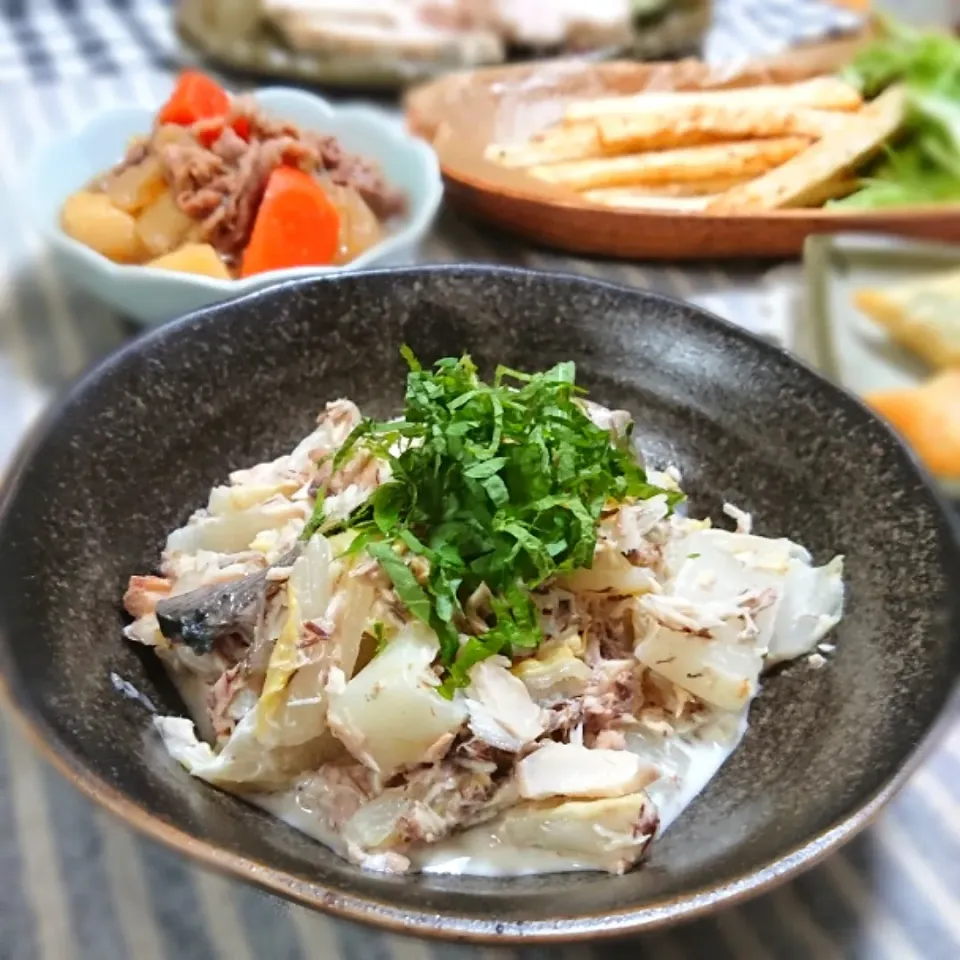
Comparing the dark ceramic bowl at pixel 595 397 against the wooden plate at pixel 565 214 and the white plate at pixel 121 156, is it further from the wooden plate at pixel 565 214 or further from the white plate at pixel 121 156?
the wooden plate at pixel 565 214

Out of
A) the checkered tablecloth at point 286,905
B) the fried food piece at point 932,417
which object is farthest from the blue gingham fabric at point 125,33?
the checkered tablecloth at point 286,905

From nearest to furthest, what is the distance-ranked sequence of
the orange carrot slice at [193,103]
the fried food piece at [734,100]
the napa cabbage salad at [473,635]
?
1. the napa cabbage salad at [473,635]
2. the orange carrot slice at [193,103]
3. the fried food piece at [734,100]

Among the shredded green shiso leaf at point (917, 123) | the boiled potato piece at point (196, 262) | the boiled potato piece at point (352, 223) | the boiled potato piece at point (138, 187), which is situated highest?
the boiled potato piece at point (138, 187)

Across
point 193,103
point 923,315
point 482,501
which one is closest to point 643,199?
point 923,315

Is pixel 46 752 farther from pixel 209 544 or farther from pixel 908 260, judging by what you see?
pixel 908 260

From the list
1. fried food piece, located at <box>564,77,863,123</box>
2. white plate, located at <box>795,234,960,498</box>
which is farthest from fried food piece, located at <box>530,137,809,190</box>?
white plate, located at <box>795,234,960,498</box>

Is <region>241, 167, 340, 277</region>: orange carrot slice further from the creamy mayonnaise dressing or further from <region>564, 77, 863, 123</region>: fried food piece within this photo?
the creamy mayonnaise dressing

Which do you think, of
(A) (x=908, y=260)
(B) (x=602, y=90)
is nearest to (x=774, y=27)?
(B) (x=602, y=90)

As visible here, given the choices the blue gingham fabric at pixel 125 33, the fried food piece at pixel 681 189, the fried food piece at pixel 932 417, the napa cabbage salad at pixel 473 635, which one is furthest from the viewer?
the blue gingham fabric at pixel 125 33
